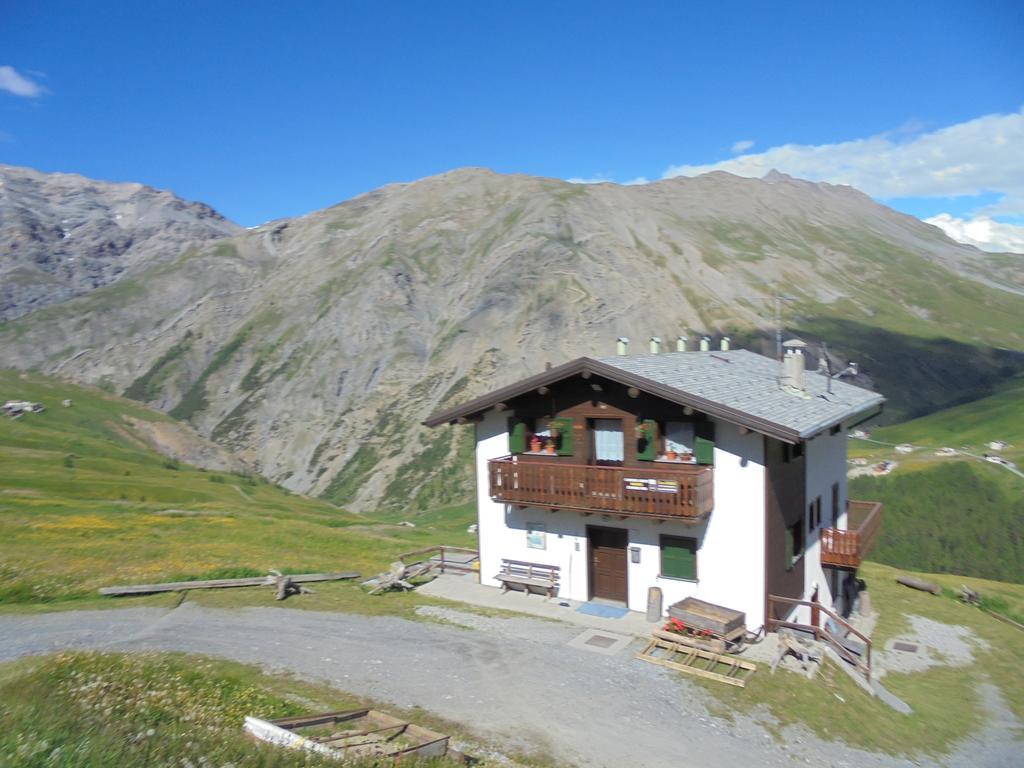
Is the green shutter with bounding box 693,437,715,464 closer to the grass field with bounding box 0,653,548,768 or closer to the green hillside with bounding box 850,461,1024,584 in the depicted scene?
the grass field with bounding box 0,653,548,768

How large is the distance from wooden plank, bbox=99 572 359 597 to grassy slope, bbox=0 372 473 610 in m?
0.74

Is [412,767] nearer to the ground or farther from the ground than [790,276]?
nearer to the ground

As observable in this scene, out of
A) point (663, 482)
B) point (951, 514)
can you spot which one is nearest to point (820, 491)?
point (663, 482)

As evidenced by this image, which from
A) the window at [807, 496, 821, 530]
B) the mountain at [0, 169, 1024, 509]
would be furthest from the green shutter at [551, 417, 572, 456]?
the mountain at [0, 169, 1024, 509]

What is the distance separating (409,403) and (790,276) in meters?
93.8

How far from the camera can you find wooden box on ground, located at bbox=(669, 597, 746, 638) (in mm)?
19297

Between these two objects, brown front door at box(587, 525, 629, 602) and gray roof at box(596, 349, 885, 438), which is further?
brown front door at box(587, 525, 629, 602)

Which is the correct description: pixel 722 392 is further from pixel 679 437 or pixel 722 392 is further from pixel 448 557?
pixel 448 557

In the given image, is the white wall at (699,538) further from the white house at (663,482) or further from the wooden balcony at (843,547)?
the wooden balcony at (843,547)

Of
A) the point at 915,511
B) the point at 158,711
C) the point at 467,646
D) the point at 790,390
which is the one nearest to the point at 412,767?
the point at 158,711

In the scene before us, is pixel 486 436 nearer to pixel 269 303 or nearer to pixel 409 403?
pixel 409 403

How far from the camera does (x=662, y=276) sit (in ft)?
400

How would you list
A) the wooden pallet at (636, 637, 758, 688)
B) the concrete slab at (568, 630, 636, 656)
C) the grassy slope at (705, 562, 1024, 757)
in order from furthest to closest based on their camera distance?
the concrete slab at (568, 630, 636, 656), the wooden pallet at (636, 637, 758, 688), the grassy slope at (705, 562, 1024, 757)

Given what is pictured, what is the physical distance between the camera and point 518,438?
24672 millimetres
